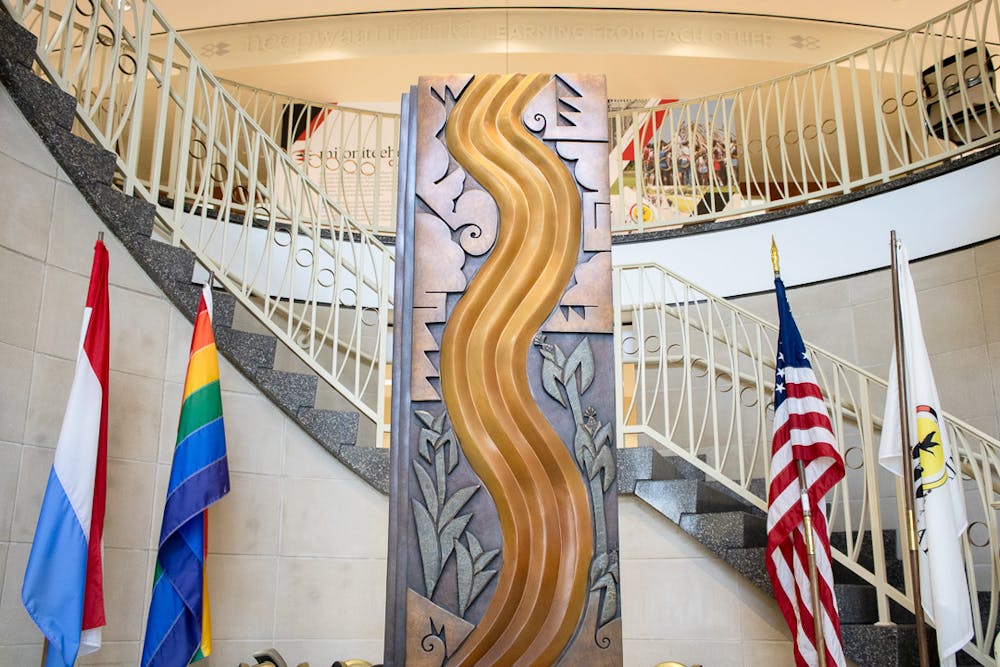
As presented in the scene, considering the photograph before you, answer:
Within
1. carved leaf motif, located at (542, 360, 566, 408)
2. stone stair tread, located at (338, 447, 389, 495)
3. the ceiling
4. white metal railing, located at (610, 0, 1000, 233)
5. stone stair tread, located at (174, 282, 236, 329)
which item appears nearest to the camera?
carved leaf motif, located at (542, 360, 566, 408)

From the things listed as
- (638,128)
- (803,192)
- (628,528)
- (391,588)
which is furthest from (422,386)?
(638,128)

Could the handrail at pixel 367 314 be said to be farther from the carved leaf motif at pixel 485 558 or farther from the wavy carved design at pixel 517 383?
the carved leaf motif at pixel 485 558

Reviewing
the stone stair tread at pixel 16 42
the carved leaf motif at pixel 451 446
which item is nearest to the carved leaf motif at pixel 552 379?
the carved leaf motif at pixel 451 446

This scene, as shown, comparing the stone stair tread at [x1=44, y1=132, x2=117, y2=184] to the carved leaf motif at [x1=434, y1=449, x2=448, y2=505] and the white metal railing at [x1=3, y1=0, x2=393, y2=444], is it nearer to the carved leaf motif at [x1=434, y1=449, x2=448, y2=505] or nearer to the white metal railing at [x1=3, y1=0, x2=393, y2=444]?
the white metal railing at [x1=3, y1=0, x2=393, y2=444]

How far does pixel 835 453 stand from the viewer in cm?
366

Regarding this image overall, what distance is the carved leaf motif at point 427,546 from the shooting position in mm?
1855

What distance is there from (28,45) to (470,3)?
5.52 meters

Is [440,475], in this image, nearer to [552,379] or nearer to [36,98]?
[552,379]

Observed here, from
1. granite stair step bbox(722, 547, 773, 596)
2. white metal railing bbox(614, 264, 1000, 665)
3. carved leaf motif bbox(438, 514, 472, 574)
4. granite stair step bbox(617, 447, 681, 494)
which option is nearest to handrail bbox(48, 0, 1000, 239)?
white metal railing bbox(614, 264, 1000, 665)

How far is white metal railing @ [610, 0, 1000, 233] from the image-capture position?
19.2 feet

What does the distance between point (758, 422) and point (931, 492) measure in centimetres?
227

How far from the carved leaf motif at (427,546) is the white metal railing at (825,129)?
177 inches

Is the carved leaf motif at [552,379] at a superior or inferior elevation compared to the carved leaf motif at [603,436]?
superior

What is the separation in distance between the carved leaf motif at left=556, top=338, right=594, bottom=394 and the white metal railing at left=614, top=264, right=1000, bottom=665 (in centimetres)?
220
